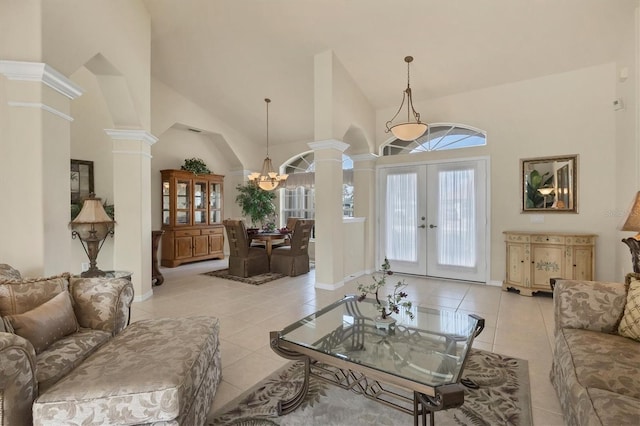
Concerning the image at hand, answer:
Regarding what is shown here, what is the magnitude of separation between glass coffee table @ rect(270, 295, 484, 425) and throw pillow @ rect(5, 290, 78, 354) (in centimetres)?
127

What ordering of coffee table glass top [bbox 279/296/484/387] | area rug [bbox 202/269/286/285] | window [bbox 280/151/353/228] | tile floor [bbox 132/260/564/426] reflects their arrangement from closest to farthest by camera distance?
coffee table glass top [bbox 279/296/484/387]
tile floor [bbox 132/260/564/426]
area rug [bbox 202/269/286/285]
window [bbox 280/151/353/228]

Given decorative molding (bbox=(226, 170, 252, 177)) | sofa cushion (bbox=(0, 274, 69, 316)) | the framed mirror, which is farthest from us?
decorative molding (bbox=(226, 170, 252, 177))

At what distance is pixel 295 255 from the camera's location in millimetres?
5902

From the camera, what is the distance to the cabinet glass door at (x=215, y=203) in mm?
7609

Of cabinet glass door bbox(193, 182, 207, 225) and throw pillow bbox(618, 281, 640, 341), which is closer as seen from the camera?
throw pillow bbox(618, 281, 640, 341)

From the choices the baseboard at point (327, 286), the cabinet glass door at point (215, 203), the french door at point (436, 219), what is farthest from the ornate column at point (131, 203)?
the french door at point (436, 219)

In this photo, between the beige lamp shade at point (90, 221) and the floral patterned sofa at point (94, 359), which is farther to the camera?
the beige lamp shade at point (90, 221)

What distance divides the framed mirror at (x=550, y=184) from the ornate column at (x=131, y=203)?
5577 mm

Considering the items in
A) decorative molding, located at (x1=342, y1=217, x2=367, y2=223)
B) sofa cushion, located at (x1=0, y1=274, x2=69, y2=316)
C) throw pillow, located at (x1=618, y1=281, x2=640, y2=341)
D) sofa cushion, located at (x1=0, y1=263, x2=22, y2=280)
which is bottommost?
throw pillow, located at (x1=618, y1=281, x2=640, y2=341)

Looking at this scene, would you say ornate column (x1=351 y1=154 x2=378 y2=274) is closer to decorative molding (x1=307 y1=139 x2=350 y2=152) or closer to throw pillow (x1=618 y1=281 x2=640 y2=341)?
decorative molding (x1=307 y1=139 x2=350 y2=152)

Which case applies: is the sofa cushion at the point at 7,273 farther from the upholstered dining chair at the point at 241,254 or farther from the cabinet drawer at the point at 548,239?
the cabinet drawer at the point at 548,239

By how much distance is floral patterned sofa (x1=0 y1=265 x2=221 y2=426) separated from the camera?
4.39 ft

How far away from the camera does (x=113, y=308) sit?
2156 millimetres

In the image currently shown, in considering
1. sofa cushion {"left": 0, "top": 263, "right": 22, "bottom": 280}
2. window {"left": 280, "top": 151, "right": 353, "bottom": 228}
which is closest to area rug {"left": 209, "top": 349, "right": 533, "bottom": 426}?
sofa cushion {"left": 0, "top": 263, "right": 22, "bottom": 280}
